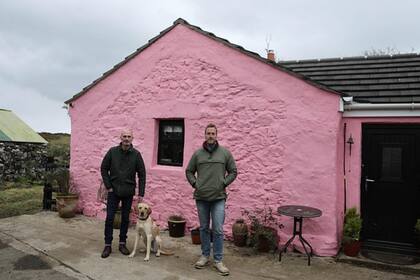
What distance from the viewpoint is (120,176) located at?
5.87 m

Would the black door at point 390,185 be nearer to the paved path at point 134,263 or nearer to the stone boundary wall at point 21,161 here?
the paved path at point 134,263

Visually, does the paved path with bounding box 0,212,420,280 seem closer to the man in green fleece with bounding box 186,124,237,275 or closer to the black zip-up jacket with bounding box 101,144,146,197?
the man in green fleece with bounding box 186,124,237,275

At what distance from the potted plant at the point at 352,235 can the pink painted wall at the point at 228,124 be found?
19 cm

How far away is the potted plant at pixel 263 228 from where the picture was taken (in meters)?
6.18

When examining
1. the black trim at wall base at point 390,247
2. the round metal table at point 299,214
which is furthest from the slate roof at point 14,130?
the black trim at wall base at point 390,247

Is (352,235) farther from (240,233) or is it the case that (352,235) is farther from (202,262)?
(202,262)

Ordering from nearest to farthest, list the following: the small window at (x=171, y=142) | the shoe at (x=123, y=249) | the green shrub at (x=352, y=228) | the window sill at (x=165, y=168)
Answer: the shoe at (x=123, y=249) < the green shrub at (x=352, y=228) < the window sill at (x=165, y=168) < the small window at (x=171, y=142)

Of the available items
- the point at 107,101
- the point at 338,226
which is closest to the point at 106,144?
the point at 107,101

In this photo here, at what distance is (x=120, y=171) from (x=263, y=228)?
8.67 ft

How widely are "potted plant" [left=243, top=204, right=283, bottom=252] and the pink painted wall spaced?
16cm

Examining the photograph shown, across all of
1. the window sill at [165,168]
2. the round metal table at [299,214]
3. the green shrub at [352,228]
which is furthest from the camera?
the window sill at [165,168]

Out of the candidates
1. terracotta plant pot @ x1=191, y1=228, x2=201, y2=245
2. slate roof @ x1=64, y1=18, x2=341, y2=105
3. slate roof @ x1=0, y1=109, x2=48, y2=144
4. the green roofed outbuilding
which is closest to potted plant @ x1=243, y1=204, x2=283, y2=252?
terracotta plant pot @ x1=191, y1=228, x2=201, y2=245

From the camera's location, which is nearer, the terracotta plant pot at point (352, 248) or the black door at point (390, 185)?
the terracotta plant pot at point (352, 248)

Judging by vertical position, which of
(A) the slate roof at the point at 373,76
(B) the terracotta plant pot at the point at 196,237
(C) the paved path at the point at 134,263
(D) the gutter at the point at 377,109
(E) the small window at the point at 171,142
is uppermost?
(A) the slate roof at the point at 373,76
